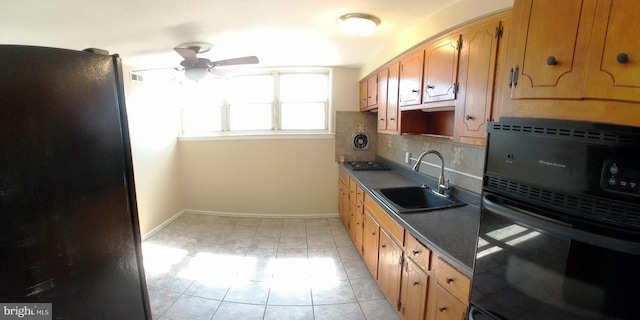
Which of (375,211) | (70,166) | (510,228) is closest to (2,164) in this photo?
(70,166)

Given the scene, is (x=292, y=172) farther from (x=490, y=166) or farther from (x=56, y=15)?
(x=490, y=166)

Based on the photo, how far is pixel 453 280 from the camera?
1206 mm

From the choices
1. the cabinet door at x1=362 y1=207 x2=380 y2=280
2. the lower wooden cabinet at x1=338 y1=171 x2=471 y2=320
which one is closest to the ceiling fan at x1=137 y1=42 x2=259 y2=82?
the lower wooden cabinet at x1=338 y1=171 x2=471 y2=320

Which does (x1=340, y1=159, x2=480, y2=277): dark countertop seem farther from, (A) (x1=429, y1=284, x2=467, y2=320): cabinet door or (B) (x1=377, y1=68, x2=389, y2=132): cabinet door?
(B) (x1=377, y1=68, x2=389, y2=132): cabinet door

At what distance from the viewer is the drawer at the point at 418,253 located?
1.40 metres

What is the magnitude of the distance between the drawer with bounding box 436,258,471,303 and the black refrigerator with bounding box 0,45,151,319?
142cm

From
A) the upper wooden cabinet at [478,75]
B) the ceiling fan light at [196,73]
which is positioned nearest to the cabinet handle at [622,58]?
the upper wooden cabinet at [478,75]

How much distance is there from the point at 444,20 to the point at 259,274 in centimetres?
287

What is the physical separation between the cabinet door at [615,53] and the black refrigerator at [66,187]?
1.57m

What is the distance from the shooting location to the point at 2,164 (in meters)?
0.57

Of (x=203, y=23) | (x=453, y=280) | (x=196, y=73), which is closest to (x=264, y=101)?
(x=196, y=73)

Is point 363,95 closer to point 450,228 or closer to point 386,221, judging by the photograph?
point 386,221

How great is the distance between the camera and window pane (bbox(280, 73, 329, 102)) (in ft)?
12.9

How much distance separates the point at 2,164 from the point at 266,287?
2185mm
